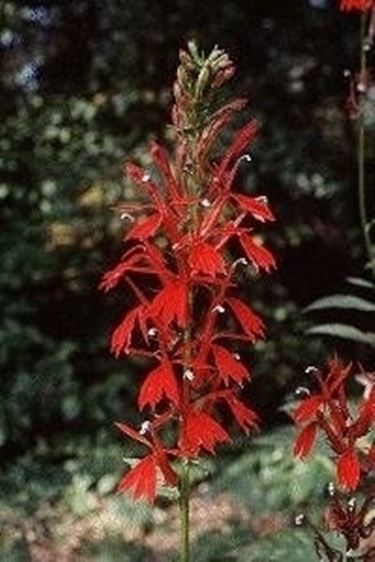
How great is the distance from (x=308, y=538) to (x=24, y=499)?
1.68 meters

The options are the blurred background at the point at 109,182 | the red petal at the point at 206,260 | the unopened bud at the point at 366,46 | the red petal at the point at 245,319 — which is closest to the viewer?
the red petal at the point at 206,260

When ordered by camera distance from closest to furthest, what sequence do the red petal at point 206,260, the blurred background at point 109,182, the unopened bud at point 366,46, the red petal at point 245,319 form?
1. the red petal at point 206,260
2. the red petal at point 245,319
3. the unopened bud at point 366,46
4. the blurred background at point 109,182

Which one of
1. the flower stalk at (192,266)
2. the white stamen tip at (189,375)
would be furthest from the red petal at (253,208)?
the white stamen tip at (189,375)

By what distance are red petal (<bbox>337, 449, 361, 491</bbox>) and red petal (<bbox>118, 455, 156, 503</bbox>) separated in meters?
0.25

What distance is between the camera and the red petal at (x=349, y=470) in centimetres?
170

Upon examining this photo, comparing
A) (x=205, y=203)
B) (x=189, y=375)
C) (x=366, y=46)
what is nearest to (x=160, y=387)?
(x=189, y=375)

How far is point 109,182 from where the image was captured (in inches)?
201

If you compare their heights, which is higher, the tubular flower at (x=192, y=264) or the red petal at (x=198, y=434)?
the tubular flower at (x=192, y=264)

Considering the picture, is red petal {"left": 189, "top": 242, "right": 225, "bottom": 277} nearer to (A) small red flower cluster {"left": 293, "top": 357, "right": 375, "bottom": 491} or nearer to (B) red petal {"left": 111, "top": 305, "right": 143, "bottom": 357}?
(B) red petal {"left": 111, "top": 305, "right": 143, "bottom": 357}

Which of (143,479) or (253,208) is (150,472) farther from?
(253,208)

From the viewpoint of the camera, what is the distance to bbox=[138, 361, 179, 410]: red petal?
1.68m

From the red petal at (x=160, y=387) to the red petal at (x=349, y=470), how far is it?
0.78 feet

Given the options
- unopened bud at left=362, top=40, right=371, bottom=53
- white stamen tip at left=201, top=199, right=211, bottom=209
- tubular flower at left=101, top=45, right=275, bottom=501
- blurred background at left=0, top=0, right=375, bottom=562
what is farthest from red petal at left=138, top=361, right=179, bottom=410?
blurred background at left=0, top=0, right=375, bottom=562

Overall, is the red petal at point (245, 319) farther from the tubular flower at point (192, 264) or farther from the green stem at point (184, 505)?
the green stem at point (184, 505)
